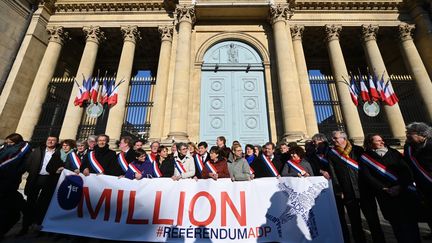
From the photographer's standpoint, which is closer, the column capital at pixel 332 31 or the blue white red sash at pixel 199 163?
the blue white red sash at pixel 199 163

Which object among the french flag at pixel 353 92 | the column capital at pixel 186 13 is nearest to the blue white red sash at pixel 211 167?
the french flag at pixel 353 92

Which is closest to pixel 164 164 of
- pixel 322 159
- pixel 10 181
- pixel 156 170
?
pixel 156 170

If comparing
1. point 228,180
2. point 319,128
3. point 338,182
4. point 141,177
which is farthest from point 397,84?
point 141,177

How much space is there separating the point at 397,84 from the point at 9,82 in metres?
20.6

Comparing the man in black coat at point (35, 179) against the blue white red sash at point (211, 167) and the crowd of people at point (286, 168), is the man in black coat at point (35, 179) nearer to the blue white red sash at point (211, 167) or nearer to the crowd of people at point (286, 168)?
the crowd of people at point (286, 168)

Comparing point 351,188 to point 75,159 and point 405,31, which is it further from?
point 405,31

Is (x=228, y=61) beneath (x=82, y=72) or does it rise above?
above

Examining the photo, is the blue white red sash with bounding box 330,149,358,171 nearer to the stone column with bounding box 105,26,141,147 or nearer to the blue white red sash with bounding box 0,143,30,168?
the blue white red sash with bounding box 0,143,30,168

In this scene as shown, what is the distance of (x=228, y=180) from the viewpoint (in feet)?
13.6

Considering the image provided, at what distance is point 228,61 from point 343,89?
6.26 metres

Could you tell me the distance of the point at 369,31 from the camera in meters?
13.0

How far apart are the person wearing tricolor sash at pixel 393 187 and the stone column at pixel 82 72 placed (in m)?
11.7

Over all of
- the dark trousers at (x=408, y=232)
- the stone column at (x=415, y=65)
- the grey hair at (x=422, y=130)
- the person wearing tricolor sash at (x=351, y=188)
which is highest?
the stone column at (x=415, y=65)

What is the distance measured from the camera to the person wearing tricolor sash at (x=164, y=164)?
472 centimetres
